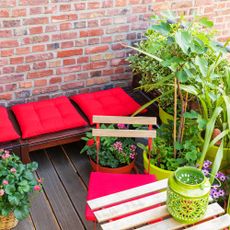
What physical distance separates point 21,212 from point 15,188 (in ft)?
0.51

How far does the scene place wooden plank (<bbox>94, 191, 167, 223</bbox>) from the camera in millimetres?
2299

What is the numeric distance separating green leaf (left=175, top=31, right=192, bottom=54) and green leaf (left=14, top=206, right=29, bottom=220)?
1.41 metres

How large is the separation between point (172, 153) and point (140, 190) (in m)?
0.78

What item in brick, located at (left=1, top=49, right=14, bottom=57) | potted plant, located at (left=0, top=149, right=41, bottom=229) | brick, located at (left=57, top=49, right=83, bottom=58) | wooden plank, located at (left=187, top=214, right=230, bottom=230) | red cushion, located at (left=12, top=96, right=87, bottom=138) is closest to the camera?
wooden plank, located at (left=187, top=214, right=230, bottom=230)

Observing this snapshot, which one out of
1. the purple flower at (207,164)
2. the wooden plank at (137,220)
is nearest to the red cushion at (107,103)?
the purple flower at (207,164)

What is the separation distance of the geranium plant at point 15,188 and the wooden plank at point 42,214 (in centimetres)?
22

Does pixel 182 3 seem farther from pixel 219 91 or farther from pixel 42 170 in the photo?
pixel 42 170

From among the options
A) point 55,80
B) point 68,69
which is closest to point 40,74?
point 55,80

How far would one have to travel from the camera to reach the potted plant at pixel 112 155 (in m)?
3.34

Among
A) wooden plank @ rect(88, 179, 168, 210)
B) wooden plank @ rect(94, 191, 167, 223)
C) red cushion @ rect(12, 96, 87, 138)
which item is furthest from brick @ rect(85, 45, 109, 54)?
wooden plank @ rect(94, 191, 167, 223)

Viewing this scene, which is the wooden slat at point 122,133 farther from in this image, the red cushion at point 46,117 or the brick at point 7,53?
the brick at point 7,53

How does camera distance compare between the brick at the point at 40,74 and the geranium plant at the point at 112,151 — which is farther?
the brick at the point at 40,74

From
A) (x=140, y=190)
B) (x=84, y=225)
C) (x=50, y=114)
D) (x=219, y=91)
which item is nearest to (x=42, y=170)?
(x=50, y=114)

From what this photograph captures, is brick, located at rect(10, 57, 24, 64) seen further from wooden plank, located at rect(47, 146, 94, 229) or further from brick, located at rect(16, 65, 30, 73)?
wooden plank, located at rect(47, 146, 94, 229)
